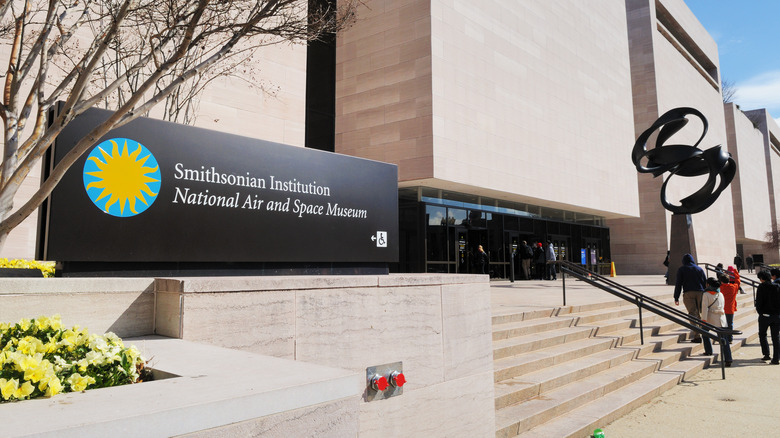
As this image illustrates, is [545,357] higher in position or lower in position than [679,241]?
lower

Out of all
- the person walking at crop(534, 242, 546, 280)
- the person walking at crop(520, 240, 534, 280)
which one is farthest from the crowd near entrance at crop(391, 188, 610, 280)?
the person walking at crop(520, 240, 534, 280)

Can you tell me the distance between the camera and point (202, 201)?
460 centimetres

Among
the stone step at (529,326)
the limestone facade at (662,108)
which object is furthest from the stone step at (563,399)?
the limestone facade at (662,108)

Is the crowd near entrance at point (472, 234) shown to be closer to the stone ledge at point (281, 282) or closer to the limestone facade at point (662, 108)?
the limestone facade at point (662, 108)

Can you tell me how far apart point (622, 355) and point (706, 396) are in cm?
144

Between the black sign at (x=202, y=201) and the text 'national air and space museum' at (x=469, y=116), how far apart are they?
6.61 m

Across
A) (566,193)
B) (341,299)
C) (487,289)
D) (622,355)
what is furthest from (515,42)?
(341,299)

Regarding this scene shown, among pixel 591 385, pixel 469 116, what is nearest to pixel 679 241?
pixel 469 116

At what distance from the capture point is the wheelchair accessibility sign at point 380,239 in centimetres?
598

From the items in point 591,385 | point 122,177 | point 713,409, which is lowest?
point 713,409

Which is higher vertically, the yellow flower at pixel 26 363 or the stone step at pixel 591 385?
the yellow flower at pixel 26 363

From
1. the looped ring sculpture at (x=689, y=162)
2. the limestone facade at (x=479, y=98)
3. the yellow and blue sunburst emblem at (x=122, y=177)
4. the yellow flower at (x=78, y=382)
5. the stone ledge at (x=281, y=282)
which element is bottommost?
the yellow flower at (x=78, y=382)

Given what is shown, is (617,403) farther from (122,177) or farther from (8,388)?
(8,388)

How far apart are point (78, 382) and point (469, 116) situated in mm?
18926
